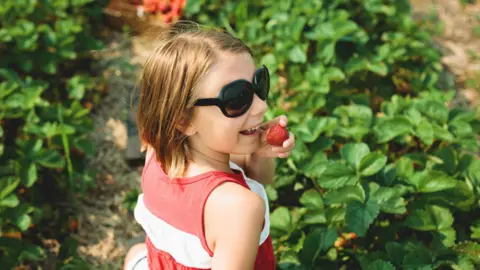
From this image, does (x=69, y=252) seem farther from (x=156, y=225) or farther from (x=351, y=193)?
(x=351, y=193)

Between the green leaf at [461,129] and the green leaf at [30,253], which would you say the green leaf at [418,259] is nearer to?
the green leaf at [461,129]

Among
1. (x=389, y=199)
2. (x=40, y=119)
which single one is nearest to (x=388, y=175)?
(x=389, y=199)

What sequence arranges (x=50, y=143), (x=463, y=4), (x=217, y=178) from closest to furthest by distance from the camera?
(x=217, y=178)
(x=50, y=143)
(x=463, y=4)

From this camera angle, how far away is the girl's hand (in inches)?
60.1

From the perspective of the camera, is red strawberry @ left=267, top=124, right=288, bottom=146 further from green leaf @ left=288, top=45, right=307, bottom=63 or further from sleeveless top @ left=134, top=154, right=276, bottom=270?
green leaf @ left=288, top=45, right=307, bottom=63

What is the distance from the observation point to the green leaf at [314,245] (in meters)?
1.95

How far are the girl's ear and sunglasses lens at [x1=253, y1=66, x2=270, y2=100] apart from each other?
7.9 inches

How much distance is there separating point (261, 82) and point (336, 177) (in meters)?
0.79

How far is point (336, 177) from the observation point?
210cm

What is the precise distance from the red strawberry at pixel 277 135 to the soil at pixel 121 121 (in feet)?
2.79

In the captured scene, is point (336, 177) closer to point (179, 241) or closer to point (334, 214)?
point (334, 214)

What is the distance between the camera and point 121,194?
9.61 feet

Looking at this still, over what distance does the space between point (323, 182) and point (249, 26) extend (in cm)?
160

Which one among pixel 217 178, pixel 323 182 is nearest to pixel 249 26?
pixel 323 182
